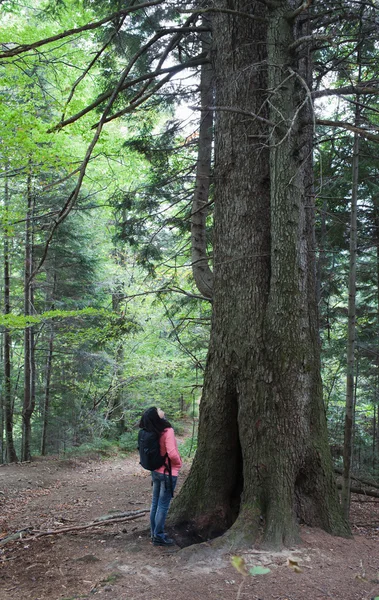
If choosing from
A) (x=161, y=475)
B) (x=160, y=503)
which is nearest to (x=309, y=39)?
(x=161, y=475)

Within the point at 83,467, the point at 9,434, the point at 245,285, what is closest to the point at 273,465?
the point at 245,285

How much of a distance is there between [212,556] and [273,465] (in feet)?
3.33

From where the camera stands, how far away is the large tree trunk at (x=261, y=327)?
176 inches

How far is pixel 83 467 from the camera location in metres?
12.9

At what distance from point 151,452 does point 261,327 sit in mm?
1905

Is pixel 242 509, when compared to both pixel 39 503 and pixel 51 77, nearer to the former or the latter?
pixel 39 503

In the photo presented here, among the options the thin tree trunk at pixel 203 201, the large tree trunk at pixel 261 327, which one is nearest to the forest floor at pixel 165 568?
the large tree trunk at pixel 261 327

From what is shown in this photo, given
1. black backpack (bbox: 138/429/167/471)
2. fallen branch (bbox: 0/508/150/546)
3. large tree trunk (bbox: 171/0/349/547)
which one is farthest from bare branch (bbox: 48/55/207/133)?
fallen branch (bbox: 0/508/150/546)

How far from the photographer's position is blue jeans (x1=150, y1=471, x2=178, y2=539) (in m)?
4.73

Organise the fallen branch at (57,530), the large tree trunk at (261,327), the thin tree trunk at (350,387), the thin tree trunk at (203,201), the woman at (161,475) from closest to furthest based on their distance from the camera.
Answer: the large tree trunk at (261,327), the woman at (161,475), the fallen branch at (57,530), the thin tree trunk at (350,387), the thin tree trunk at (203,201)

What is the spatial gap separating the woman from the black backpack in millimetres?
44

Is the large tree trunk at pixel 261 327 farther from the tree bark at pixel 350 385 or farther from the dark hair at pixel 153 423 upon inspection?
the tree bark at pixel 350 385

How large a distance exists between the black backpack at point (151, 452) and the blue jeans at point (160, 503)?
0.14m

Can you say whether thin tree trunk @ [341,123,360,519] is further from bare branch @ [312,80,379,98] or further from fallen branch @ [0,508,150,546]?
fallen branch @ [0,508,150,546]
